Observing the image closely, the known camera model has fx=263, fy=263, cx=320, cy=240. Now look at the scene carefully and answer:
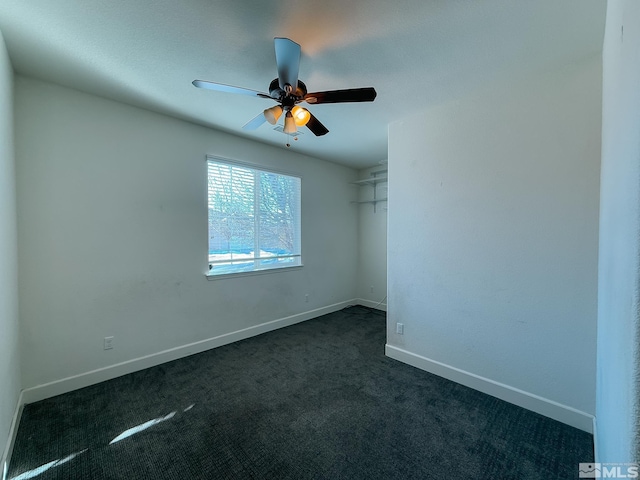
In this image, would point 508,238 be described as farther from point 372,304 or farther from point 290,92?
point 372,304

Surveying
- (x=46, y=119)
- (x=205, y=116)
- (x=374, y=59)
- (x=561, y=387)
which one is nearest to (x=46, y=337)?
(x=46, y=119)

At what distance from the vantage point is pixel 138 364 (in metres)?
2.56

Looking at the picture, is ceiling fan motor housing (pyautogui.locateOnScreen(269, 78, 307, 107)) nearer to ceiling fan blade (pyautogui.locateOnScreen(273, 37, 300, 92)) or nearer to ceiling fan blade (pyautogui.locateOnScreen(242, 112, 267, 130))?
ceiling fan blade (pyautogui.locateOnScreen(273, 37, 300, 92))

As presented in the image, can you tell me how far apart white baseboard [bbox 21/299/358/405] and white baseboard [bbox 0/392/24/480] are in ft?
0.37

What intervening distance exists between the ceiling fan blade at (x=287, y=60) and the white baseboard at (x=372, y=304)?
12.4 feet

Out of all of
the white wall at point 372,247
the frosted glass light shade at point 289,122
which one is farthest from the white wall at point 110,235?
the white wall at point 372,247

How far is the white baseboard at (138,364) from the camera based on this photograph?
2.13 metres

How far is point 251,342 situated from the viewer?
325 centimetres

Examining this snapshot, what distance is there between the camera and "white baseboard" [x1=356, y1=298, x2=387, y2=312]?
4.58m

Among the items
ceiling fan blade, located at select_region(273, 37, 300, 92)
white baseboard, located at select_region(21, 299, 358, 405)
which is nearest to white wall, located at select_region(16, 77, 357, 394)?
white baseboard, located at select_region(21, 299, 358, 405)

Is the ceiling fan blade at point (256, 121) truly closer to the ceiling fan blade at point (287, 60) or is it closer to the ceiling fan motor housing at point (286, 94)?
the ceiling fan motor housing at point (286, 94)

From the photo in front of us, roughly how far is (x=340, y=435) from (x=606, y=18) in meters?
2.92

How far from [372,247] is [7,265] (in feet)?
14.0

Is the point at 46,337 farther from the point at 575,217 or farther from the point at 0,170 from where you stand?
the point at 575,217
